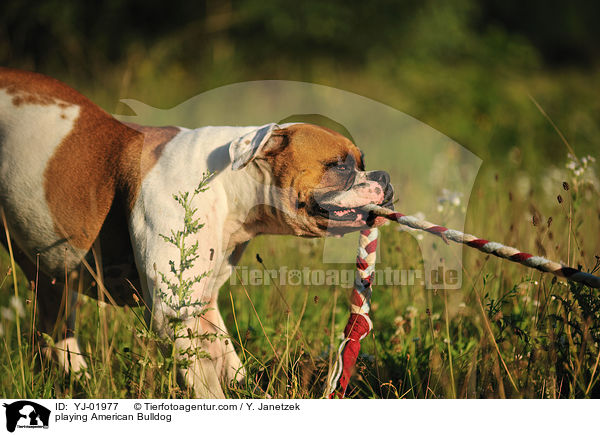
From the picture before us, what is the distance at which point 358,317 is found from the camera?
93.0 inches

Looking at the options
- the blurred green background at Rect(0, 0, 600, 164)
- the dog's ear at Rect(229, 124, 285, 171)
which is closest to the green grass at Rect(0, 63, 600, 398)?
the dog's ear at Rect(229, 124, 285, 171)

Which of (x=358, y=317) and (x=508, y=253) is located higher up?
(x=508, y=253)

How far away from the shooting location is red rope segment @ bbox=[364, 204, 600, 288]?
5.99 ft

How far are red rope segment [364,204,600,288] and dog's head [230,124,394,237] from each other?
10cm

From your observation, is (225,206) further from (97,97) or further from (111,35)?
(111,35)

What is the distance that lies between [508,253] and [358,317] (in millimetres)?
662

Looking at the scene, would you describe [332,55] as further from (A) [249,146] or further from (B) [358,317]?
(B) [358,317]

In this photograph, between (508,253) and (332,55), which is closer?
(508,253)

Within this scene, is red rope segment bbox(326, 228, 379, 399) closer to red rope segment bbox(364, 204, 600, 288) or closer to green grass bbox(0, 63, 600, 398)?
green grass bbox(0, 63, 600, 398)

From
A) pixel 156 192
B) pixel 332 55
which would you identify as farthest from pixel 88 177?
pixel 332 55
